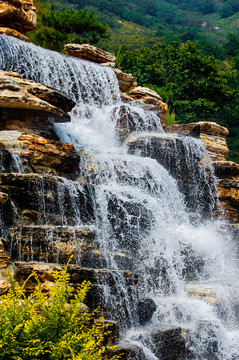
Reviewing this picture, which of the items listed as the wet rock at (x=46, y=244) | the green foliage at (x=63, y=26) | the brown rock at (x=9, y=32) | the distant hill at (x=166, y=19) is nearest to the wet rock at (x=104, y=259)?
the wet rock at (x=46, y=244)

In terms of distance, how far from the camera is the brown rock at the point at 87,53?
17.7 m

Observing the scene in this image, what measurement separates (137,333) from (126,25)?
2074 inches

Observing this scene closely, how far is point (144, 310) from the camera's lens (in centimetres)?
646

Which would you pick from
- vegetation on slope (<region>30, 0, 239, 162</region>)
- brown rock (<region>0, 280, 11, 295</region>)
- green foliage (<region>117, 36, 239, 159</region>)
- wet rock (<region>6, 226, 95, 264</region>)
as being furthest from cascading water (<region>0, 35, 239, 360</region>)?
green foliage (<region>117, 36, 239, 159</region>)

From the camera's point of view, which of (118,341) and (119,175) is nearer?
(118,341)

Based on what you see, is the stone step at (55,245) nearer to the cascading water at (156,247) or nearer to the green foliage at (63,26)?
the cascading water at (156,247)

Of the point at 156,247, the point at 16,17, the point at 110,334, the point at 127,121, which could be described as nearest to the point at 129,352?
the point at 110,334

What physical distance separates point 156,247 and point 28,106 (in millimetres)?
4512

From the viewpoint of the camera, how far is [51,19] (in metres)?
20.6

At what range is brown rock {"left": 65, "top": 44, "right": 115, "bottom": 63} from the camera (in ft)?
58.0

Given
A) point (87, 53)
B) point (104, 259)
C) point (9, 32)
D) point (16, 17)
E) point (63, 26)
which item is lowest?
point (63, 26)

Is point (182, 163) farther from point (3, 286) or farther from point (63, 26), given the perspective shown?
point (63, 26)

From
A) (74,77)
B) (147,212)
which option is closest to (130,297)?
(147,212)

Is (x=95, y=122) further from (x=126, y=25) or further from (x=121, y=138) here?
(x=126, y=25)
